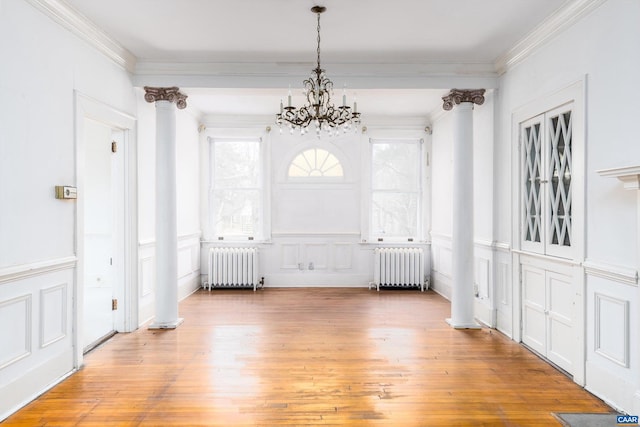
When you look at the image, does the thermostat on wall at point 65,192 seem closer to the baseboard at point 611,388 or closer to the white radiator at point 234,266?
the white radiator at point 234,266

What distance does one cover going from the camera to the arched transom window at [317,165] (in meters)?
7.77

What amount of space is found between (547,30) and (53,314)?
16.6ft

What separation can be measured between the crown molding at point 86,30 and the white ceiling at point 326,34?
7cm

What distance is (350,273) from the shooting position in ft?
25.5

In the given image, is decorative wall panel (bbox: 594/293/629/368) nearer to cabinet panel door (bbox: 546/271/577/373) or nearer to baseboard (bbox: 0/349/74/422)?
cabinet panel door (bbox: 546/271/577/373)

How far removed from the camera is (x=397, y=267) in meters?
7.54

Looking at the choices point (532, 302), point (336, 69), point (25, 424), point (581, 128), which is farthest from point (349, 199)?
point (25, 424)

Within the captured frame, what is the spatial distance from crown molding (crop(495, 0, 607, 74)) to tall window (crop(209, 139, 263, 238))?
14.6 feet

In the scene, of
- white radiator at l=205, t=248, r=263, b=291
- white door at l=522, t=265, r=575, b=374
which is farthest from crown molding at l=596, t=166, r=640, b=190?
white radiator at l=205, t=248, r=263, b=291

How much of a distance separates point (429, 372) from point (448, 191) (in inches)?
145

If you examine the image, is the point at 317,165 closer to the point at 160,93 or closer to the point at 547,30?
the point at 160,93

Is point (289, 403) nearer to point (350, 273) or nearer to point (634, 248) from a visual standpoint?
point (634, 248)

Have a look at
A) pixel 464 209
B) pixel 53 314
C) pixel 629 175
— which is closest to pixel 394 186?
pixel 464 209

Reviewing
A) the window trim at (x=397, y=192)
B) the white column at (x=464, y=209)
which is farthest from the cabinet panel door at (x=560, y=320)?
the window trim at (x=397, y=192)
